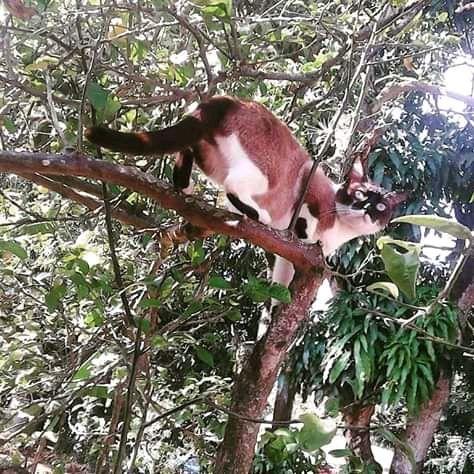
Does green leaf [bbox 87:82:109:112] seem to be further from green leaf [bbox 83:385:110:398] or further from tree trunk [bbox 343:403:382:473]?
tree trunk [bbox 343:403:382:473]

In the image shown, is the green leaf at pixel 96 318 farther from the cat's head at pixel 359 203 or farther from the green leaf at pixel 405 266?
the cat's head at pixel 359 203

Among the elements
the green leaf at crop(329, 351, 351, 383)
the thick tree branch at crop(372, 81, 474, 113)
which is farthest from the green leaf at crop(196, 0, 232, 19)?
the green leaf at crop(329, 351, 351, 383)

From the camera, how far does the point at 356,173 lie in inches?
74.6

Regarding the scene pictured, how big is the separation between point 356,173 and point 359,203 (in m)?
0.09

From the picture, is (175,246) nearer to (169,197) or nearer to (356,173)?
(169,197)

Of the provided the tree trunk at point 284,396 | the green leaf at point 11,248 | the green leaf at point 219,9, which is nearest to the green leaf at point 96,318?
the green leaf at point 11,248

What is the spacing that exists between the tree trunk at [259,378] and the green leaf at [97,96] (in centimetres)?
61

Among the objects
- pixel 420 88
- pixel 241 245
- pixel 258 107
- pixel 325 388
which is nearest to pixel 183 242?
pixel 258 107

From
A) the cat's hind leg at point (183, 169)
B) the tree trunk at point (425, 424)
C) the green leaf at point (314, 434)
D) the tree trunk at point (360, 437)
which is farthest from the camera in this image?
the tree trunk at point (425, 424)

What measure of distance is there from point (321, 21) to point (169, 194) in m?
0.67

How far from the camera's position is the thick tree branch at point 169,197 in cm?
108

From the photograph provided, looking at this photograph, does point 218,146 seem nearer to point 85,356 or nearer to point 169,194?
point 169,194

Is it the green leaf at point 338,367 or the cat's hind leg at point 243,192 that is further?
the green leaf at point 338,367

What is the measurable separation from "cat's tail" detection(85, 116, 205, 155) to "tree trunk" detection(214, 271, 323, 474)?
0.42 meters
